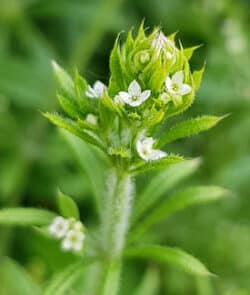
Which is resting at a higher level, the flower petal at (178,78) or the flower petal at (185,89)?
the flower petal at (178,78)

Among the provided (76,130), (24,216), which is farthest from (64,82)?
(24,216)

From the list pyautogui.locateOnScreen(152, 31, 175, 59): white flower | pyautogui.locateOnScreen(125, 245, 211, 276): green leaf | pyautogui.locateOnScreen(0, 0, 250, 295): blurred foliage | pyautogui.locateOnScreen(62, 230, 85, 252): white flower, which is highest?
pyautogui.locateOnScreen(0, 0, 250, 295): blurred foliage

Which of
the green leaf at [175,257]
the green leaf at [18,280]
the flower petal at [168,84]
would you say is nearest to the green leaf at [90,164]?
the green leaf at [175,257]

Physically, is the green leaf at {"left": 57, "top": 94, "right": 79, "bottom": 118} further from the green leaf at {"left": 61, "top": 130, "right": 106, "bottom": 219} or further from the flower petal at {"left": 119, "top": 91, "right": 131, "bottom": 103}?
the green leaf at {"left": 61, "top": 130, "right": 106, "bottom": 219}

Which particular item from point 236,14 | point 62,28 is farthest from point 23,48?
point 236,14

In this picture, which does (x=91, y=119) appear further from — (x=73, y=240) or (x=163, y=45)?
(x=73, y=240)

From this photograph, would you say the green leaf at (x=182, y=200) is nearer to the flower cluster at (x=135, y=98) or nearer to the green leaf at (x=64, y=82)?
the flower cluster at (x=135, y=98)

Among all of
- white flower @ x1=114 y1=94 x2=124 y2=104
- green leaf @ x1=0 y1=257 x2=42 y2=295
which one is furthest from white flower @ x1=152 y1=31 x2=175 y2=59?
green leaf @ x1=0 y1=257 x2=42 y2=295
